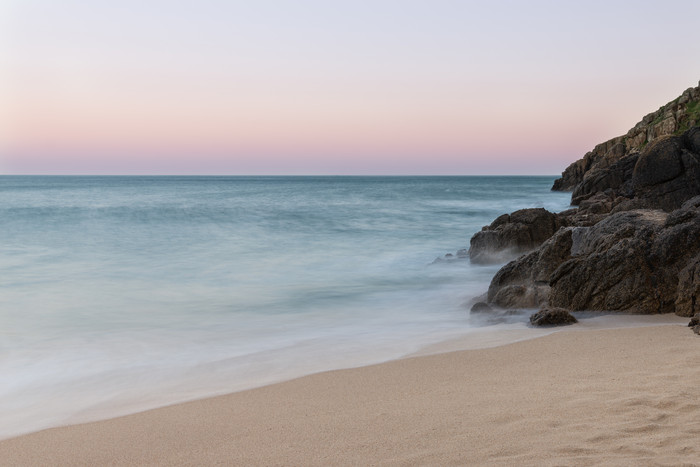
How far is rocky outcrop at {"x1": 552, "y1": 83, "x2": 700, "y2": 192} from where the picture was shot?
3659 cm

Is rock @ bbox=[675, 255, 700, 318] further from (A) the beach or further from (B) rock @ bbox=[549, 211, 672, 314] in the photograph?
(A) the beach

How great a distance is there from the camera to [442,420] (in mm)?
3705

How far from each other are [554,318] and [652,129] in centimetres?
3930

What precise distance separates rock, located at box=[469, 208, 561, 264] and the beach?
7.24 metres

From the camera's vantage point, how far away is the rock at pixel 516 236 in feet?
41.4

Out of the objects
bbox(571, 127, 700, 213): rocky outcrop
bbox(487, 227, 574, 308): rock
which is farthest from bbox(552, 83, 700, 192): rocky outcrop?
bbox(487, 227, 574, 308): rock

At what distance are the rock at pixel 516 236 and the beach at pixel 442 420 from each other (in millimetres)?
7241

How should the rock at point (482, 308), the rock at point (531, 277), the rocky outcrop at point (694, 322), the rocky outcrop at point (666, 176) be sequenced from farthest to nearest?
the rocky outcrop at point (666, 176) → the rock at point (482, 308) → the rock at point (531, 277) → the rocky outcrop at point (694, 322)

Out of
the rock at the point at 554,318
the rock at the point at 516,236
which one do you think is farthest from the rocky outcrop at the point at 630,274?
the rock at the point at 516,236

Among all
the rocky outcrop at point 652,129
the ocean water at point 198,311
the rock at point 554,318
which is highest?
the rocky outcrop at point 652,129

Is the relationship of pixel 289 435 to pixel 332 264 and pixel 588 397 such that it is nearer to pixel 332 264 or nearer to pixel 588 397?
pixel 588 397

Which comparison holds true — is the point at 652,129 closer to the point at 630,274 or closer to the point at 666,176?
the point at 666,176

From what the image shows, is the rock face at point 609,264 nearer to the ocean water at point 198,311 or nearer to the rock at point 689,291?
the rock at point 689,291

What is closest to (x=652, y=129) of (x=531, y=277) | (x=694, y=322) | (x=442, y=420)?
(x=531, y=277)
